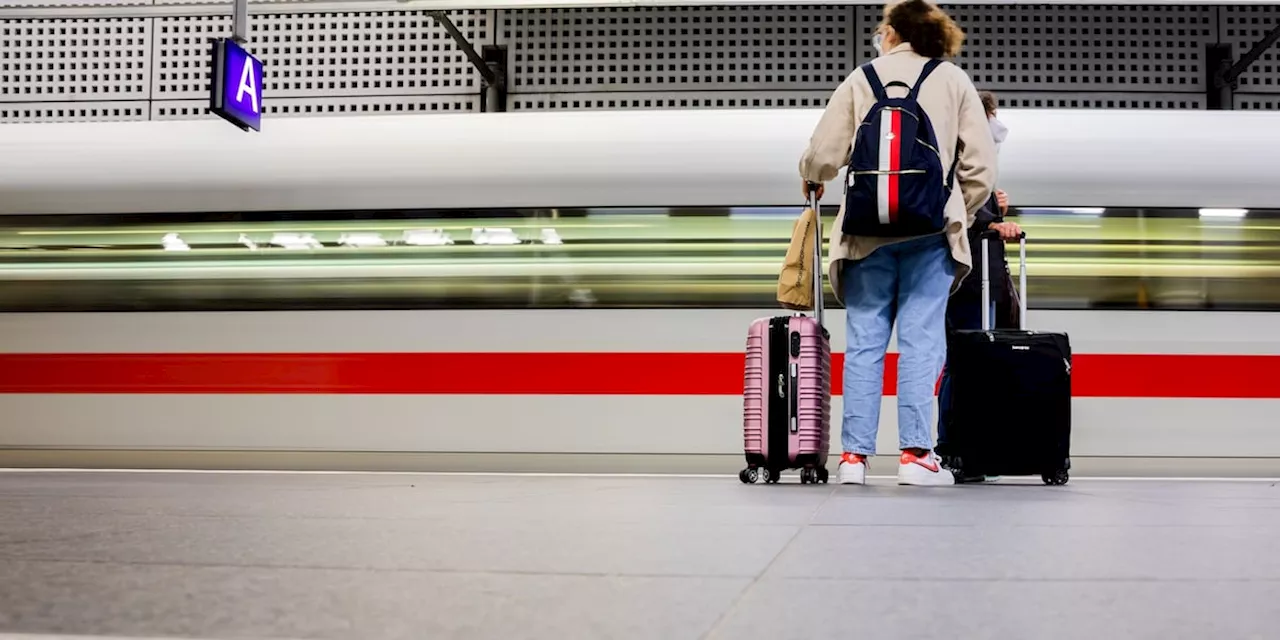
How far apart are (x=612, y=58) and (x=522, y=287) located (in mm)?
3250

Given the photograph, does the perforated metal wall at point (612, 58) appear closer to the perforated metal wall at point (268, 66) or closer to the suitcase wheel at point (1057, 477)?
the perforated metal wall at point (268, 66)

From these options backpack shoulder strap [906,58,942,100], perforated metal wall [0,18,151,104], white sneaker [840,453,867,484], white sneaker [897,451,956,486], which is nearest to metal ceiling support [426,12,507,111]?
perforated metal wall [0,18,151,104]

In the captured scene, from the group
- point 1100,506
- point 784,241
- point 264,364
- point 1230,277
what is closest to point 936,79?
point 1100,506

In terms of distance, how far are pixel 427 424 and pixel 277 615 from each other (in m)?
4.96

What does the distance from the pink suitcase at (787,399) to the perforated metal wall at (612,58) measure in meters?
4.82

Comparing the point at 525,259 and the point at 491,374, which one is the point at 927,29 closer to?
the point at 525,259

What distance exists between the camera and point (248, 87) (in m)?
6.84

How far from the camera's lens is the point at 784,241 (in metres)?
6.05

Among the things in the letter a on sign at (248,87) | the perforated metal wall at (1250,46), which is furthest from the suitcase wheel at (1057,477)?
the perforated metal wall at (1250,46)

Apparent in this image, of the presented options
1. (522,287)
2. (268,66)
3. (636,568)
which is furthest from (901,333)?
(268,66)

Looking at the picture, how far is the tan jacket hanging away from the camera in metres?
4.04

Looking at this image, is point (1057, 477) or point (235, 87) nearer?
point (1057, 477)

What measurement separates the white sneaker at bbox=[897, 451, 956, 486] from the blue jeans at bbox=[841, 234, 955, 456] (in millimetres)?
40

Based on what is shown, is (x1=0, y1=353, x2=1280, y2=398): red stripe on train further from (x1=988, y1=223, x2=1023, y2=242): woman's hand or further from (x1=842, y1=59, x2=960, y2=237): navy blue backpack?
(x1=842, y1=59, x2=960, y2=237): navy blue backpack
